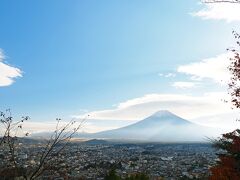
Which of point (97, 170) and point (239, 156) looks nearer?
point (239, 156)

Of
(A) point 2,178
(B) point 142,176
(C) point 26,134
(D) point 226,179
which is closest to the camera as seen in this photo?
(C) point 26,134

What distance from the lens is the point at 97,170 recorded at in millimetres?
107500

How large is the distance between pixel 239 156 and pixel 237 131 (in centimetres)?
213

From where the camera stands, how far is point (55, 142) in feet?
25.5

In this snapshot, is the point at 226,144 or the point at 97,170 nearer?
the point at 226,144

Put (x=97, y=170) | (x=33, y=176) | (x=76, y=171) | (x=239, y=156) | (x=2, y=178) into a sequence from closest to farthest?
1. (x=33, y=176)
2. (x=2, y=178)
3. (x=239, y=156)
4. (x=76, y=171)
5. (x=97, y=170)

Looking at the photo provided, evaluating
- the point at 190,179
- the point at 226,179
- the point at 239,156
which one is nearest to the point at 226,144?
the point at 239,156

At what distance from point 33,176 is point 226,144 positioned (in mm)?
19915

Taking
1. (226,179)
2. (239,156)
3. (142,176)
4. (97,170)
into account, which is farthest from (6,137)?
(97,170)

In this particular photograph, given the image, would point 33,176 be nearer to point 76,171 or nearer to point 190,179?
point 190,179

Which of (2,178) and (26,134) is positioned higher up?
(26,134)

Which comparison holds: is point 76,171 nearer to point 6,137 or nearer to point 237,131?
point 237,131

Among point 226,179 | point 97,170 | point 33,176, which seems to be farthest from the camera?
point 97,170

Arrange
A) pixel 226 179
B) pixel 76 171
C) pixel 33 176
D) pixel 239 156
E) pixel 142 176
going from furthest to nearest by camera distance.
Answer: pixel 76 171
pixel 142 176
pixel 239 156
pixel 226 179
pixel 33 176
